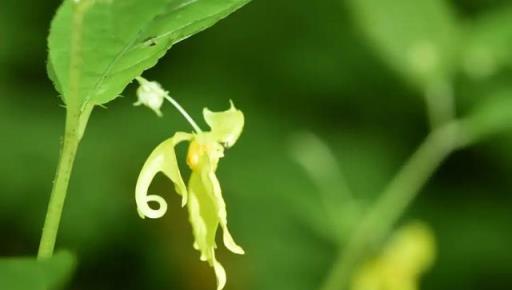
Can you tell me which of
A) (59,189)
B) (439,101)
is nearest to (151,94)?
(59,189)

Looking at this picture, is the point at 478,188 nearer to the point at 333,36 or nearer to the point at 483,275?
the point at 483,275

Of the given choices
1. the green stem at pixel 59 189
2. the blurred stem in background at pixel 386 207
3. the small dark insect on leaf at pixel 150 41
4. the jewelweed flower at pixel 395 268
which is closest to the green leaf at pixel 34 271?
the green stem at pixel 59 189

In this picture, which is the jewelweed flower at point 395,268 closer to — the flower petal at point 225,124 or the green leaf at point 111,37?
the flower petal at point 225,124

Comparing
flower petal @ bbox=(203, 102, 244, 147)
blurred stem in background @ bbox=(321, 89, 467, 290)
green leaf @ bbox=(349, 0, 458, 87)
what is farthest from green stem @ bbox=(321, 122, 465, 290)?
flower petal @ bbox=(203, 102, 244, 147)

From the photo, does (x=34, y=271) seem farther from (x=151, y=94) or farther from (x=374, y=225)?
(x=374, y=225)

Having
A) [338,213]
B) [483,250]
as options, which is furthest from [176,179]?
[483,250]

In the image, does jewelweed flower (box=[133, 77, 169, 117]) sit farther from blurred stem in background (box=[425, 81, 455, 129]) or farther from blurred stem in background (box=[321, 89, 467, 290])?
blurred stem in background (box=[425, 81, 455, 129])
